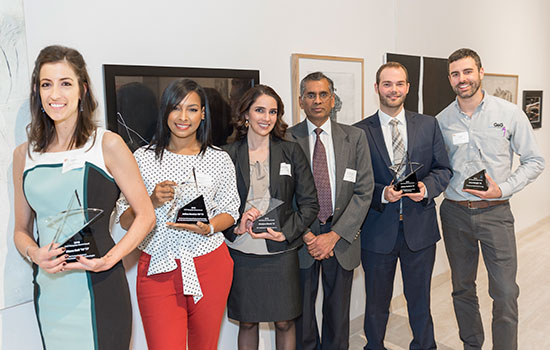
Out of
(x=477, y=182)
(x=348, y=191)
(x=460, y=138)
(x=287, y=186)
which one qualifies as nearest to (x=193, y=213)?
(x=287, y=186)

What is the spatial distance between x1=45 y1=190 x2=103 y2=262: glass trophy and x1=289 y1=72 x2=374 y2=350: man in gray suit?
1397 mm

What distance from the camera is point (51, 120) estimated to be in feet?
6.35

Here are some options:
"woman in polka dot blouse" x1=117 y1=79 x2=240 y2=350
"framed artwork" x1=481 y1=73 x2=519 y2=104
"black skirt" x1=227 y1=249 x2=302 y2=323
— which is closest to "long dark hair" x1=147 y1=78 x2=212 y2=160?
"woman in polka dot blouse" x1=117 y1=79 x2=240 y2=350

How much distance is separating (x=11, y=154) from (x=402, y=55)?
3496mm

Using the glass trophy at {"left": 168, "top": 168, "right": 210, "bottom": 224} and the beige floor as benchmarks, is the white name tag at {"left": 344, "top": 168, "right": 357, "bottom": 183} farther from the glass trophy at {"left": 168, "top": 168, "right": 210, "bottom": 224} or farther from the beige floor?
the beige floor

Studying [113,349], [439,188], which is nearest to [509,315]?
[439,188]

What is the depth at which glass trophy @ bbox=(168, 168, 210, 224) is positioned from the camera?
2.12 m

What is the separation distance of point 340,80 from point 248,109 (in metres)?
1.38

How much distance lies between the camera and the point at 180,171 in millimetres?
2301

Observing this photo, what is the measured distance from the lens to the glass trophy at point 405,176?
2869mm

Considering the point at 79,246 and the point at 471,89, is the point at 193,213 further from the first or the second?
the point at 471,89

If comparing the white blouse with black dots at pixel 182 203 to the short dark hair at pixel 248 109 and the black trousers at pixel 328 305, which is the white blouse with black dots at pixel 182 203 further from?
the black trousers at pixel 328 305

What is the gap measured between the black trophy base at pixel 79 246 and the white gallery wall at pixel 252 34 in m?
0.66

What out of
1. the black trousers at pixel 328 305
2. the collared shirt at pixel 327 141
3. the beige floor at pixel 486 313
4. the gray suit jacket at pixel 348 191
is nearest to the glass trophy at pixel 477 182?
the gray suit jacket at pixel 348 191
